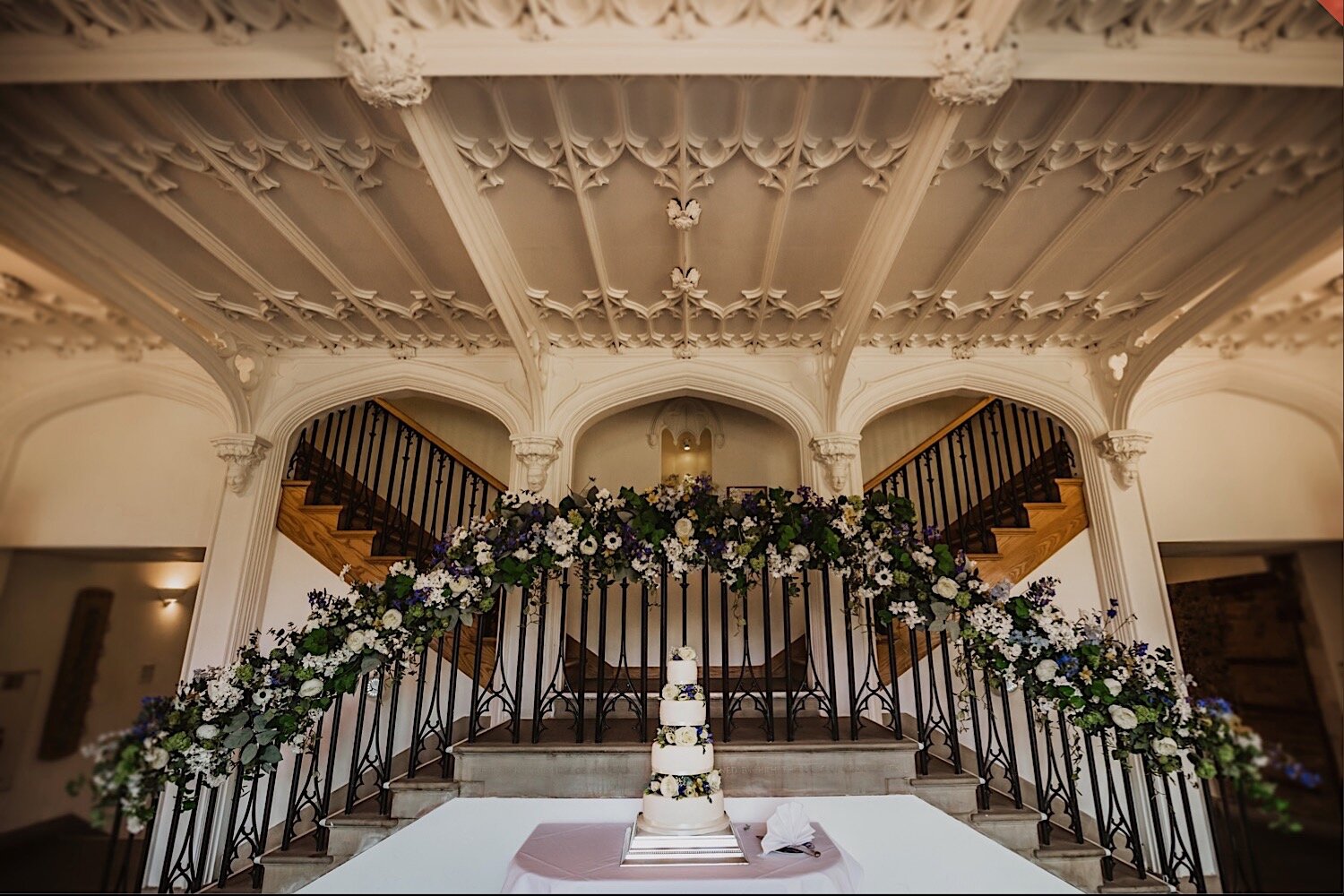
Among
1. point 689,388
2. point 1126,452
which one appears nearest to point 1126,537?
point 1126,452

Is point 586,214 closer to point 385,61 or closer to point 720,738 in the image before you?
point 385,61

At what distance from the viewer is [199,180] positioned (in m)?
2.52

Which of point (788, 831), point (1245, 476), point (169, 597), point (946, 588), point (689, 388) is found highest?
point (689, 388)

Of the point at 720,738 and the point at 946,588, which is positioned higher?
the point at 946,588

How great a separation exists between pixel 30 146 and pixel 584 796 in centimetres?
250

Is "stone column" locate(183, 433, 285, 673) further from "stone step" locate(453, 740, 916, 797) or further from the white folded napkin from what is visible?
the white folded napkin

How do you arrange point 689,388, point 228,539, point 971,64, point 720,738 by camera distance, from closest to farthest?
point 228,539 < point 971,64 < point 720,738 < point 689,388

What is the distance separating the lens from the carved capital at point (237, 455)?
1273 mm

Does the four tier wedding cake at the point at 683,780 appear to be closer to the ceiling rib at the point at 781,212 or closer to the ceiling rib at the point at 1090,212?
the ceiling rib at the point at 781,212

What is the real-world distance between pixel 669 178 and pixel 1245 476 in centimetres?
232

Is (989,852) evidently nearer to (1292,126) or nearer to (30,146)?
(1292,126)

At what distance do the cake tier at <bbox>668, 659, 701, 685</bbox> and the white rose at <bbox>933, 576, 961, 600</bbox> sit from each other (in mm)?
1057

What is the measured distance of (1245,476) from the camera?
1165 mm

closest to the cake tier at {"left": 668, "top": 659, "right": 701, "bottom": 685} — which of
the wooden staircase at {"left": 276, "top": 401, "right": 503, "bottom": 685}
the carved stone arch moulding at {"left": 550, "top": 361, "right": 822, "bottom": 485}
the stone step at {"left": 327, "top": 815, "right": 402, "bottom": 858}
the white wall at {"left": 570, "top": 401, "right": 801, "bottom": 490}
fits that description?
the stone step at {"left": 327, "top": 815, "right": 402, "bottom": 858}
